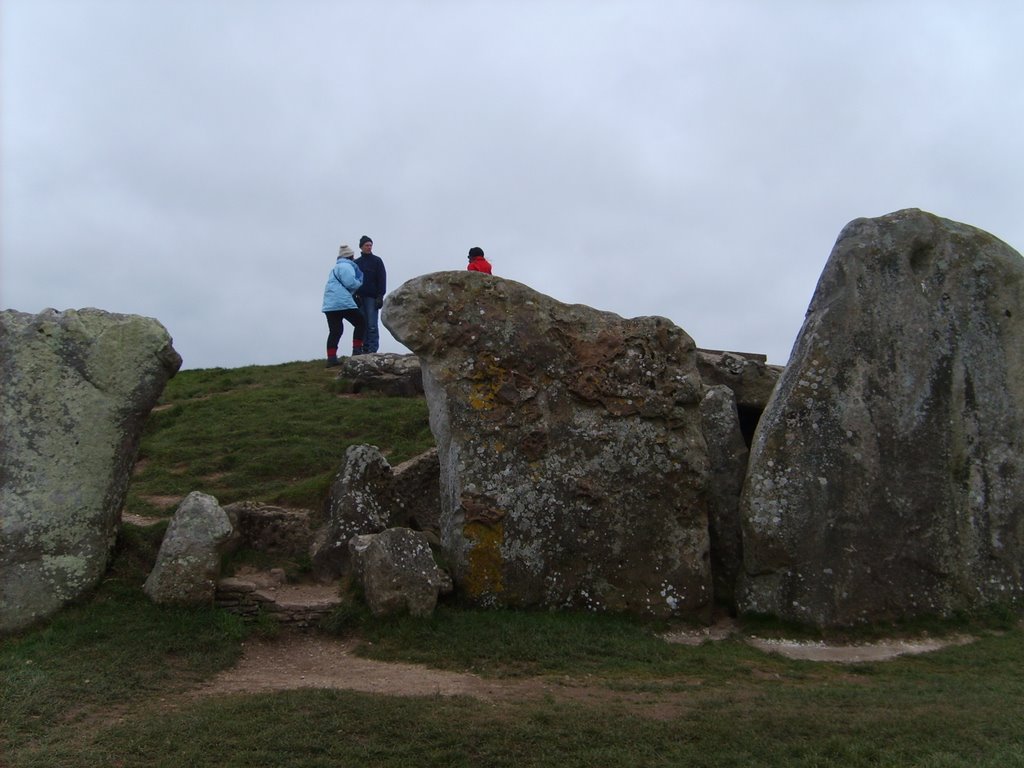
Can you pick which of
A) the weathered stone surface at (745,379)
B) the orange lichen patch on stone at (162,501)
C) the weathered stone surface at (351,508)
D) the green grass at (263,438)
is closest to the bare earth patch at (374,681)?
the weathered stone surface at (351,508)

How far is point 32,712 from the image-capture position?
7625 millimetres

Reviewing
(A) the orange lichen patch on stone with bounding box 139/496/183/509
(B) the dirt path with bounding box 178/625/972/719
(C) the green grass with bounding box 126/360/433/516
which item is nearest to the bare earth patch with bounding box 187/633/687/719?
(B) the dirt path with bounding box 178/625/972/719

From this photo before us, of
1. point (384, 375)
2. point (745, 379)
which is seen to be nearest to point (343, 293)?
point (384, 375)

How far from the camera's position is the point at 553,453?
426 inches

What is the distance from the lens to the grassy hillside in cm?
680

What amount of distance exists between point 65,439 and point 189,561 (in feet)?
6.02

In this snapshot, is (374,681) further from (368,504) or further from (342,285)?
(342,285)

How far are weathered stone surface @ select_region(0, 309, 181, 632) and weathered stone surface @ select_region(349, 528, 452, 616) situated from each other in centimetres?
275

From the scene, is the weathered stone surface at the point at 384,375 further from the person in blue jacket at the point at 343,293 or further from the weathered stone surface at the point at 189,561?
the weathered stone surface at the point at 189,561

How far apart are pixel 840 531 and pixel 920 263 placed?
3427 mm

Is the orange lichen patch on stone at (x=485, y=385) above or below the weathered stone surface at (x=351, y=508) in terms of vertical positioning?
above

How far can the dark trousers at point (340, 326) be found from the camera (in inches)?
758

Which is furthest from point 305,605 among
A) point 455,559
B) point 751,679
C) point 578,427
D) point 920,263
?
point 920,263

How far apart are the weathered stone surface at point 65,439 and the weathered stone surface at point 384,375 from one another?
25.2ft
